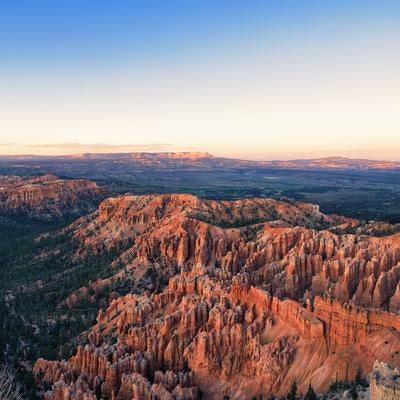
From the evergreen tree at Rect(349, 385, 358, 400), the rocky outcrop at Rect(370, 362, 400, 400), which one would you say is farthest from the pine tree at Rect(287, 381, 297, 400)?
the rocky outcrop at Rect(370, 362, 400, 400)

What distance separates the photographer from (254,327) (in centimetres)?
5475

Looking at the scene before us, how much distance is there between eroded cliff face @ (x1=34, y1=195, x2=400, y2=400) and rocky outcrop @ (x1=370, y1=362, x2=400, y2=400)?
1363cm

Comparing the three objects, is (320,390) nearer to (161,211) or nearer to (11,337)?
(11,337)

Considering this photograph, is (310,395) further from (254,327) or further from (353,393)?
(254,327)

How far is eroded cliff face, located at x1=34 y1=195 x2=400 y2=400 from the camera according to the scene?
49.0 metres

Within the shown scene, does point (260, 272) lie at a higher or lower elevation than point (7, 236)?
higher

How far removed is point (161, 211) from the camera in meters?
120

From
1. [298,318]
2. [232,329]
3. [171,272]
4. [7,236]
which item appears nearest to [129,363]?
[232,329]

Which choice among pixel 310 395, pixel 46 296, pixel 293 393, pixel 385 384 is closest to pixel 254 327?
pixel 293 393

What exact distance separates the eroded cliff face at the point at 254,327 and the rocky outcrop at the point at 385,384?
1363cm

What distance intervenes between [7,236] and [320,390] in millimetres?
136189

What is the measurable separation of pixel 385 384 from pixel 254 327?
82.5 ft

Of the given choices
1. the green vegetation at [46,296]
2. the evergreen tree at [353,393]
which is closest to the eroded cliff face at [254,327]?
the evergreen tree at [353,393]

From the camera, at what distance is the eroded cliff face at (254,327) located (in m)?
49.0
